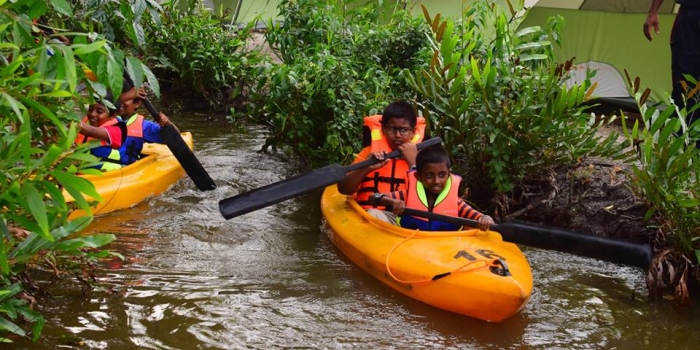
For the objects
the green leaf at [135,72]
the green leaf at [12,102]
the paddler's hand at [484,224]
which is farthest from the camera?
the paddler's hand at [484,224]

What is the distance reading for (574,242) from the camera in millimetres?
5266

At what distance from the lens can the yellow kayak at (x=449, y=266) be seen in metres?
4.74

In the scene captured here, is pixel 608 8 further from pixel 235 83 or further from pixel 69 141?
pixel 69 141

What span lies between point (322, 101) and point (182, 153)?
1.27 meters

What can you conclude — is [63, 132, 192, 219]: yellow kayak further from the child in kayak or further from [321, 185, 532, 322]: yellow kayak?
[321, 185, 532, 322]: yellow kayak

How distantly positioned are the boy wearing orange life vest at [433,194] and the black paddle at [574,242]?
243 mm

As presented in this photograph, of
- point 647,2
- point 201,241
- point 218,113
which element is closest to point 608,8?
point 647,2

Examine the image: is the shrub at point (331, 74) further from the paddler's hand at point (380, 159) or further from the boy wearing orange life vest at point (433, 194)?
the boy wearing orange life vest at point (433, 194)

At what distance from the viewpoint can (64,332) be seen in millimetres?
4559

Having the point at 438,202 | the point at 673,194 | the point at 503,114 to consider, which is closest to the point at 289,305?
the point at 438,202

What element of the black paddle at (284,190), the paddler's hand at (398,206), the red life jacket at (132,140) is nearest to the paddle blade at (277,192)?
the black paddle at (284,190)

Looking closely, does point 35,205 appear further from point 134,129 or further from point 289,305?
point 134,129

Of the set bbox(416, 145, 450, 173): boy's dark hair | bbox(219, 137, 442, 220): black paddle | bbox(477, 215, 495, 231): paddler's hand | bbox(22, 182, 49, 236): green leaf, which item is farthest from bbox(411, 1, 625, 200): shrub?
bbox(22, 182, 49, 236): green leaf

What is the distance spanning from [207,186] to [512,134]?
2581mm
